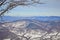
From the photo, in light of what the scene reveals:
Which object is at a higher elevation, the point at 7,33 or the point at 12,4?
the point at 12,4

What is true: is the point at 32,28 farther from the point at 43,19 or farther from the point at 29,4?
the point at 29,4

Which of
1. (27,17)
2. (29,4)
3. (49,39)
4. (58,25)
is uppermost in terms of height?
(29,4)

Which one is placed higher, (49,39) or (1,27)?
(1,27)

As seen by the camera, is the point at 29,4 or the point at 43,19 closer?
the point at 29,4

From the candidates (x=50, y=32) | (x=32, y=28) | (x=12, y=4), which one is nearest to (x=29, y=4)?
(x=12, y=4)

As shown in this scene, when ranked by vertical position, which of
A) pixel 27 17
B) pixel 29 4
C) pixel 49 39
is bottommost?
pixel 49 39

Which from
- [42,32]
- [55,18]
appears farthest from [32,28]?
[55,18]

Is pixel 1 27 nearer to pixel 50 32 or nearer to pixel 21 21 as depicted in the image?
pixel 21 21

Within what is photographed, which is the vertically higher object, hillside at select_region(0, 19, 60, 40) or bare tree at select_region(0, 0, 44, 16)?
bare tree at select_region(0, 0, 44, 16)

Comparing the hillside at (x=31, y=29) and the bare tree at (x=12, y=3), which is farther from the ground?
the bare tree at (x=12, y=3)
